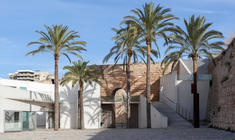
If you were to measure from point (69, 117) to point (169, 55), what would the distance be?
15080mm

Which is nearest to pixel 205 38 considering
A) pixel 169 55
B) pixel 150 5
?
pixel 169 55

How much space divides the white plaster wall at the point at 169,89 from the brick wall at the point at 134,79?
1.89m

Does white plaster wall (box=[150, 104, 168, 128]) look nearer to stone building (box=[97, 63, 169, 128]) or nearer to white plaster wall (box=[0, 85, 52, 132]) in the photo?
stone building (box=[97, 63, 169, 128])

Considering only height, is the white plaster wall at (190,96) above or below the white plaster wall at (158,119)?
above

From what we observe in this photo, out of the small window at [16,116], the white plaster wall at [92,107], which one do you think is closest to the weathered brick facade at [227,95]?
the white plaster wall at [92,107]

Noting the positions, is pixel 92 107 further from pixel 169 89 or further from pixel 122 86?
pixel 169 89

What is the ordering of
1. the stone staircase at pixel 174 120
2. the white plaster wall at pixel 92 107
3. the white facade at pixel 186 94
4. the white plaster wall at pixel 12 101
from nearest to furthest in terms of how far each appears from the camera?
the white plaster wall at pixel 12 101 → the stone staircase at pixel 174 120 → the white facade at pixel 186 94 → the white plaster wall at pixel 92 107

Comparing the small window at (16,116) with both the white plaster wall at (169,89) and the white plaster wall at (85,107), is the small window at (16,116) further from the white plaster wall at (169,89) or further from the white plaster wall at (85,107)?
the white plaster wall at (169,89)

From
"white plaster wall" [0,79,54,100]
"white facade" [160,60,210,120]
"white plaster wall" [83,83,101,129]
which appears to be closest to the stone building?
"white plaster wall" [83,83,101,129]

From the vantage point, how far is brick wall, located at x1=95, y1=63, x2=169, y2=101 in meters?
41.8

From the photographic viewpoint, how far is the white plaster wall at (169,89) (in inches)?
1299

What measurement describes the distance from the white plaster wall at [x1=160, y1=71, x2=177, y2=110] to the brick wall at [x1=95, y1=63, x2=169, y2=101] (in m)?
1.89

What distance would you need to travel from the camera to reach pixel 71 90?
36.9 meters

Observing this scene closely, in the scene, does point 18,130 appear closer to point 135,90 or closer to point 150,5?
point 150,5
